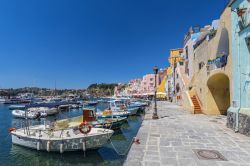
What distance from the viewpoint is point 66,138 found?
37.8 feet

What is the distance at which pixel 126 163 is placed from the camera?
553cm

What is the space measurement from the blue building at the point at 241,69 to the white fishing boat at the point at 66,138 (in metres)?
7.29

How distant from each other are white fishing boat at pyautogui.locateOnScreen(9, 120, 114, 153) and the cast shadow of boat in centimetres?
37

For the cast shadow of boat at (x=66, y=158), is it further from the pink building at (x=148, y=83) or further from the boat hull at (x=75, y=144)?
the pink building at (x=148, y=83)

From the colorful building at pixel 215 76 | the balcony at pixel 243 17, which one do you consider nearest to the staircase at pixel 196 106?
the colorful building at pixel 215 76

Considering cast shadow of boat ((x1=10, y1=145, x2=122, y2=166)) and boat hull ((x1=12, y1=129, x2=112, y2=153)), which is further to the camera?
boat hull ((x1=12, y1=129, x2=112, y2=153))

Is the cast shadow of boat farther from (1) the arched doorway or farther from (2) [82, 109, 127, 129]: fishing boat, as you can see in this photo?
(1) the arched doorway

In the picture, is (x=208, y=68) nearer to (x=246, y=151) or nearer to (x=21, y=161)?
(x=246, y=151)

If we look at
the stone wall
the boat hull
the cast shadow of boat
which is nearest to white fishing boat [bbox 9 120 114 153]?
the boat hull

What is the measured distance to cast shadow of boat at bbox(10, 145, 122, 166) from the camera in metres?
11.1

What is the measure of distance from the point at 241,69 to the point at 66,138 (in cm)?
1081

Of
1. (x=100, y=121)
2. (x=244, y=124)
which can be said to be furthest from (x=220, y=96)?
(x=100, y=121)

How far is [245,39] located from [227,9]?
152 inches

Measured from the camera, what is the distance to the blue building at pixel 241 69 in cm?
930
